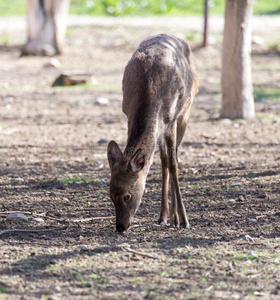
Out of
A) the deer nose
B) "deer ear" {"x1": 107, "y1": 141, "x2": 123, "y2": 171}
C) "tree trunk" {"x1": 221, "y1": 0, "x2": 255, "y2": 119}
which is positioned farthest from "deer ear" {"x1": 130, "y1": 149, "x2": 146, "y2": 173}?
"tree trunk" {"x1": 221, "y1": 0, "x2": 255, "y2": 119}

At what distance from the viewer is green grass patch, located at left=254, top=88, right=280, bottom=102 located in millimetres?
12922

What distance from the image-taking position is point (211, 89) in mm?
14078

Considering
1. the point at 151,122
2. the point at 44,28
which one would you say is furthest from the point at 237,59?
the point at 44,28

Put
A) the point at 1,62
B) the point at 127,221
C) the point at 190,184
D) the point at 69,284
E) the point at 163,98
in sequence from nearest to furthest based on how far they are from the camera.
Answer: the point at 69,284 < the point at 127,221 < the point at 163,98 < the point at 190,184 < the point at 1,62

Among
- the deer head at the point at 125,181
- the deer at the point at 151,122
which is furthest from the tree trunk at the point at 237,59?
the deer head at the point at 125,181

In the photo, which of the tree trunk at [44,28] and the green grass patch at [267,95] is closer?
the green grass patch at [267,95]

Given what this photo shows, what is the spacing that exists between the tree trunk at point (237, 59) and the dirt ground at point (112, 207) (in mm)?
331

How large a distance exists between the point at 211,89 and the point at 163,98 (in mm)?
7972

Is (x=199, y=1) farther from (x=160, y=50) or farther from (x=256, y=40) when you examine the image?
(x=160, y=50)

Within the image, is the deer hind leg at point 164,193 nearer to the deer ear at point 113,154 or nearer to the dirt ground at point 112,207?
the dirt ground at point 112,207

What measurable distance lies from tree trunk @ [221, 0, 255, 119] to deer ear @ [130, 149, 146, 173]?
5554 mm

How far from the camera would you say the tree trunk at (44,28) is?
1858cm

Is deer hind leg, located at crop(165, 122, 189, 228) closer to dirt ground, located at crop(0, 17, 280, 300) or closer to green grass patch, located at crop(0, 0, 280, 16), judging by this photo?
dirt ground, located at crop(0, 17, 280, 300)

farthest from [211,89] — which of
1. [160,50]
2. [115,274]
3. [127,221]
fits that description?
[115,274]
